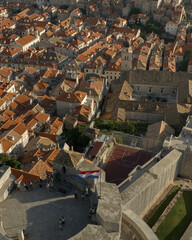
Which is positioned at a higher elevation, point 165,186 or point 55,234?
point 55,234

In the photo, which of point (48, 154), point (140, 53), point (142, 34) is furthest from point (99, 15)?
point (48, 154)

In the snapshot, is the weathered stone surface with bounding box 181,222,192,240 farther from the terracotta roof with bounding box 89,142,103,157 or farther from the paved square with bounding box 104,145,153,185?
the terracotta roof with bounding box 89,142,103,157

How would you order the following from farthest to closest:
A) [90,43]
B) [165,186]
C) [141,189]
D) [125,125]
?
1. [90,43]
2. [125,125]
3. [165,186]
4. [141,189]

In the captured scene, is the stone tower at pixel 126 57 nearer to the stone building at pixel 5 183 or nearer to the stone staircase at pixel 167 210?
the stone staircase at pixel 167 210

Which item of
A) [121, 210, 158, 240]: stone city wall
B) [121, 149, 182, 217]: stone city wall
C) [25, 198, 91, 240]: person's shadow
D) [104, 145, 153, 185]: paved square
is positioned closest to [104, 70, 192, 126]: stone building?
[104, 145, 153, 185]: paved square

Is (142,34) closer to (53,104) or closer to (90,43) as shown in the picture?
(90,43)
